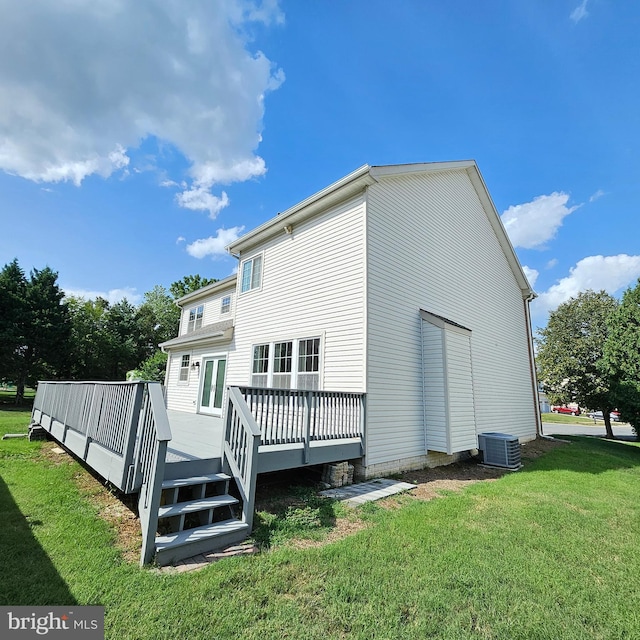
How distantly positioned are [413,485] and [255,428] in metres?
3.81

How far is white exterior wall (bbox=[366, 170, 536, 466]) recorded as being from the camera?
23.3ft

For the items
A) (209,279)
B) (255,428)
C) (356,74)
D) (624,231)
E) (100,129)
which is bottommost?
(255,428)

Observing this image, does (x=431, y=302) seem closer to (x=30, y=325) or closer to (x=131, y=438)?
(x=131, y=438)

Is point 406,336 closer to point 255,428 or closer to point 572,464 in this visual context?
point 255,428

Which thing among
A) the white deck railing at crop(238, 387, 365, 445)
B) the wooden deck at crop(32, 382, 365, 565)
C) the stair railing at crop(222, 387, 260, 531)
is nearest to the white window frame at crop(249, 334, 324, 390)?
the white deck railing at crop(238, 387, 365, 445)

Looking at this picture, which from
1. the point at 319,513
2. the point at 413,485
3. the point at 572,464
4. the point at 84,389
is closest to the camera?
the point at 319,513

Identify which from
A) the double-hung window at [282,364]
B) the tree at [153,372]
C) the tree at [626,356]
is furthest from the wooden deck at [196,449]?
the tree at [626,356]

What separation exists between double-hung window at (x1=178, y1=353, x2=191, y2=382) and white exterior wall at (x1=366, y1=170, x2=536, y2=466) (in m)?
9.11

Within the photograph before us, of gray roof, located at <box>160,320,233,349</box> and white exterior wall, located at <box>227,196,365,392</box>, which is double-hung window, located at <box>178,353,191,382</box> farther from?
white exterior wall, located at <box>227,196,365,392</box>

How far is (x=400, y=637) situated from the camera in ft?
7.41

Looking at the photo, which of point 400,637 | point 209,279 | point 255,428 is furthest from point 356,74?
point 209,279

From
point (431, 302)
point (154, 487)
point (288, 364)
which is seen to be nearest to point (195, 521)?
point (154, 487)

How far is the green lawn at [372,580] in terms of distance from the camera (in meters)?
2.36

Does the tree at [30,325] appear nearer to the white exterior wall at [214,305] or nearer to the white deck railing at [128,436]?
the white exterior wall at [214,305]
